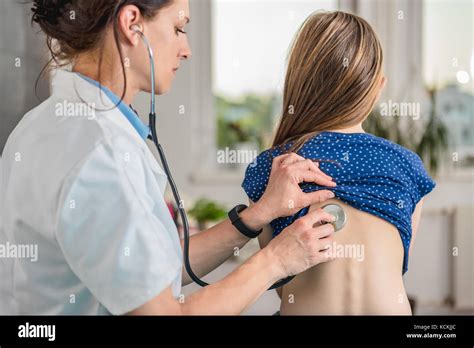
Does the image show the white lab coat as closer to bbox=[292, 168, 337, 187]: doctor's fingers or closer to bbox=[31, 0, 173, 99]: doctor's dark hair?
bbox=[31, 0, 173, 99]: doctor's dark hair

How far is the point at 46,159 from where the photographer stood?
0.71 metres

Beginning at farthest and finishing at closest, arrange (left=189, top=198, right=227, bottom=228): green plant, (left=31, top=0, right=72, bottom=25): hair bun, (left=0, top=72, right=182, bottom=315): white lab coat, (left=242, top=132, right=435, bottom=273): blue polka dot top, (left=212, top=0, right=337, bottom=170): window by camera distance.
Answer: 1. (left=212, top=0, right=337, bottom=170): window
2. (left=189, top=198, right=227, bottom=228): green plant
3. (left=242, top=132, right=435, bottom=273): blue polka dot top
4. (left=31, top=0, right=72, bottom=25): hair bun
5. (left=0, top=72, right=182, bottom=315): white lab coat

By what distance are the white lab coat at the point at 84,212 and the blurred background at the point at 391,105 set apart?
1.97 metres

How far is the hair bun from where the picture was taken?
0.78 metres

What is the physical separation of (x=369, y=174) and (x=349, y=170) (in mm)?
28

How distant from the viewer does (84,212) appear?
0.68 meters

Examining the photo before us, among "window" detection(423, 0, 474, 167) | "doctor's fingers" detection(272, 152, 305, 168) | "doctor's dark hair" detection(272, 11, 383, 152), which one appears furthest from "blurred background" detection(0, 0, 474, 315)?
"doctor's fingers" detection(272, 152, 305, 168)

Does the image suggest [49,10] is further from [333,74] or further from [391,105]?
[391,105]

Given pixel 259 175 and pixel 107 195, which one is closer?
pixel 107 195

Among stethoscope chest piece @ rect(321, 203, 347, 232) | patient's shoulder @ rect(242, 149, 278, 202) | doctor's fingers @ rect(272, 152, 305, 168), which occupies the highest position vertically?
doctor's fingers @ rect(272, 152, 305, 168)

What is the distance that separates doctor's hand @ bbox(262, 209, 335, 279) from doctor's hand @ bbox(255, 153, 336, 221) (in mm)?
56

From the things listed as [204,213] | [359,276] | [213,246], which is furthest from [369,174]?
[204,213]
